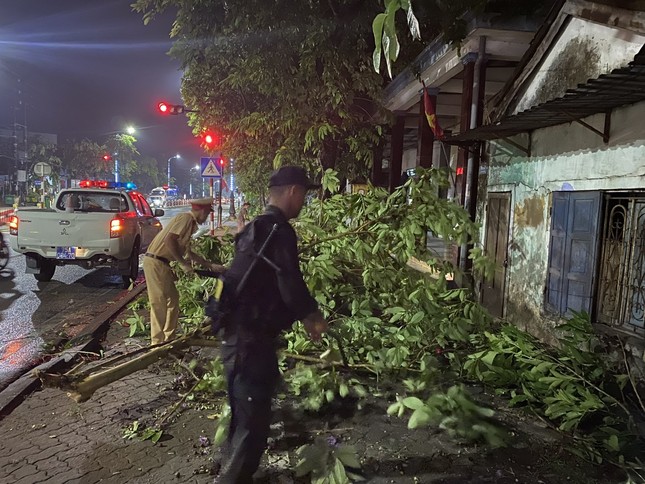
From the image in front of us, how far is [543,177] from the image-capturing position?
5781mm

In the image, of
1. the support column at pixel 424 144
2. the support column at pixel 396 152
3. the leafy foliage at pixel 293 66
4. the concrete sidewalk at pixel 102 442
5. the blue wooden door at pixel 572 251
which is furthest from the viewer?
the support column at pixel 396 152

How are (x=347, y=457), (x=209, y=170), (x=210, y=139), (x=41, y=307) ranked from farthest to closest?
(x=209, y=170)
(x=210, y=139)
(x=41, y=307)
(x=347, y=457)

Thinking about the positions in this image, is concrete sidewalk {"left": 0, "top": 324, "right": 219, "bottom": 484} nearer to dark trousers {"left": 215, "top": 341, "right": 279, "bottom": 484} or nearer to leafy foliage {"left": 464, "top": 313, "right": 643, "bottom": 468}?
dark trousers {"left": 215, "top": 341, "right": 279, "bottom": 484}

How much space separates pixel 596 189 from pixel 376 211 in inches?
98.6

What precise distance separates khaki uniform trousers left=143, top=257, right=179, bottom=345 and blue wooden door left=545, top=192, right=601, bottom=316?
14.7 feet

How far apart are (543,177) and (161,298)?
498 centimetres

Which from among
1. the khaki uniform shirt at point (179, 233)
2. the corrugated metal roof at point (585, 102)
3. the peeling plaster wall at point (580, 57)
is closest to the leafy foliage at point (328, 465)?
the khaki uniform shirt at point (179, 233)

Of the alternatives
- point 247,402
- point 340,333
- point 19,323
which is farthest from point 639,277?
point 19,323

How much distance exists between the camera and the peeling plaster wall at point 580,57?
4449 millimetres

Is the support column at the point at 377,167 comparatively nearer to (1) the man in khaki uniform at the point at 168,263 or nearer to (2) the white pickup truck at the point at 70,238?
(2) the white pickup truck at the point at 70,238

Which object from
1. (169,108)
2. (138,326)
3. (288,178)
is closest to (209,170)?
(169,108)

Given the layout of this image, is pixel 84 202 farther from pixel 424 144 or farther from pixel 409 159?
pixel 409 159

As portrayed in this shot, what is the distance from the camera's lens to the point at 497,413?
3689 millimetres

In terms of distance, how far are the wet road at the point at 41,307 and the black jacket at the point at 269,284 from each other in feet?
10.6
